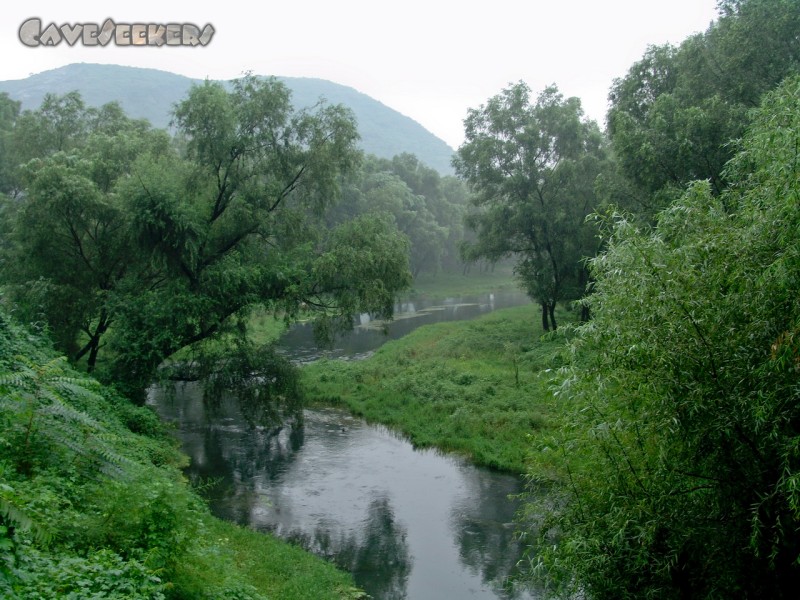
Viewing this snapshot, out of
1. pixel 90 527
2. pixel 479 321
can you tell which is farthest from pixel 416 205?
pixel 90 527

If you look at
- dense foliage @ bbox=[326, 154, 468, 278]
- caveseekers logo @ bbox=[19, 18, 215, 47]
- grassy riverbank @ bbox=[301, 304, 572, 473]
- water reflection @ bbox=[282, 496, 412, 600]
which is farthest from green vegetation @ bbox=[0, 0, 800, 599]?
dense foliage @ bbox=[326, 154, 468, 278]

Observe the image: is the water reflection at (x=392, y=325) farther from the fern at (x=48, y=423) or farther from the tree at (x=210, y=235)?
the fern at (x=48, y=423)

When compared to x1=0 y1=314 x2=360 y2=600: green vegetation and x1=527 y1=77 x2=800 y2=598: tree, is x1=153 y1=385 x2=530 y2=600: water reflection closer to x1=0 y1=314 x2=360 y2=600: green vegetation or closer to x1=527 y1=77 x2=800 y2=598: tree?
x1=0 y1=314 x2=360 y2=600: green vegetation

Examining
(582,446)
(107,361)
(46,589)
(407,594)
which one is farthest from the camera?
(107,361)

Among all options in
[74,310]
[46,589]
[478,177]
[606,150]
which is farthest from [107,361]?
[606,150]

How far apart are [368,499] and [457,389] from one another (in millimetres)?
10129

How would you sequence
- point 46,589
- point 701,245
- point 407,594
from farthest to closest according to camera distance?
point 407,594
point 701,245
point 46,589

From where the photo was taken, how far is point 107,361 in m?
20.0

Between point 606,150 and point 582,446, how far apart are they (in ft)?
105

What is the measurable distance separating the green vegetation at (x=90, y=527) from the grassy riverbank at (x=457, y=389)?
1002 cm

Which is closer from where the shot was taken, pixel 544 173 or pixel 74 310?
pixel 74 310

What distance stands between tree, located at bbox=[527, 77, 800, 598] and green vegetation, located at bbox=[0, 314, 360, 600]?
5.26 metres

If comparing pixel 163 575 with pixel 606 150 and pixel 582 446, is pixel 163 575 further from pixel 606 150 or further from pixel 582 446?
pixel 606 150

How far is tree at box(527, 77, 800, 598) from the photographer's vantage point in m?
7.45
